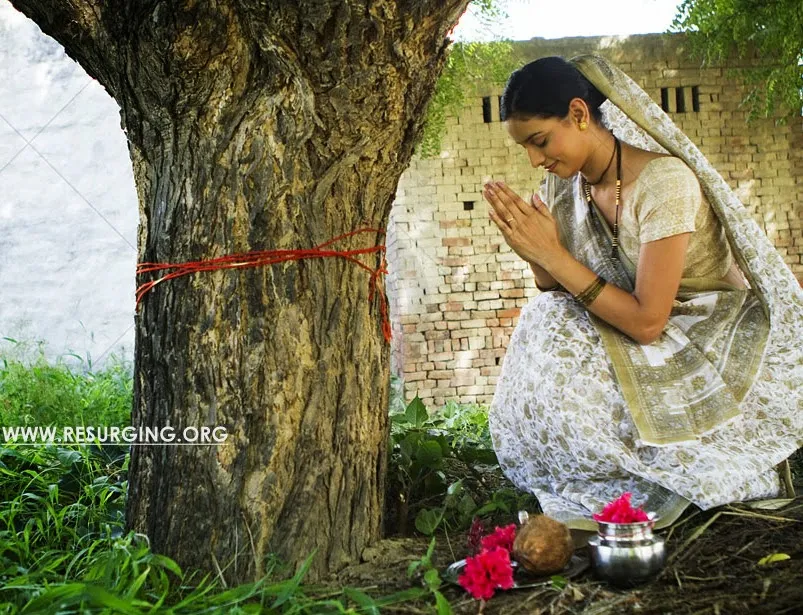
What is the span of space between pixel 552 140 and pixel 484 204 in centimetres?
433

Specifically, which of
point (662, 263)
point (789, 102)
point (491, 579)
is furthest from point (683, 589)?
point (789, 102)

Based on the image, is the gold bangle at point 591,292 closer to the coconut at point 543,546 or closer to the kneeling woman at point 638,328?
the kneeling woman at point 638,328

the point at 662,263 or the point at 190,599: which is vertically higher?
the point at 662,263

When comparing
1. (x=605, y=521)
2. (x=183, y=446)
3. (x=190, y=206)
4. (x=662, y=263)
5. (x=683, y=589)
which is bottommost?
(x=683, y=589)

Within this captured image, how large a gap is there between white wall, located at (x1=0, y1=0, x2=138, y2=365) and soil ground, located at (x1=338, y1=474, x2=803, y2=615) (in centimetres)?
547

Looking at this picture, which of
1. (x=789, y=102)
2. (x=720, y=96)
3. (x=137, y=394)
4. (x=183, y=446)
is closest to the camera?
(x=183, y=446)

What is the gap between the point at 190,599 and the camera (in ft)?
6.76

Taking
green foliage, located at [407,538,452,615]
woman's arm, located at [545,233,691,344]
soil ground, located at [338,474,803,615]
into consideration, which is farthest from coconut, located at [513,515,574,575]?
woman's arm, located at [545,233,691,344]

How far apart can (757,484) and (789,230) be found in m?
5.29

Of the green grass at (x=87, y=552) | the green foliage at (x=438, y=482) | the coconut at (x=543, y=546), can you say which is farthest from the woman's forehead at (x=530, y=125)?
the green grass at (x=87, y=552)

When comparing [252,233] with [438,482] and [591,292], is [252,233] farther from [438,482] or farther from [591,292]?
[438,482]

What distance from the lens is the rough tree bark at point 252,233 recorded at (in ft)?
7.68

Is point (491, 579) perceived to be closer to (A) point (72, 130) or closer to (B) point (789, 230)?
(B) point (789, 230)

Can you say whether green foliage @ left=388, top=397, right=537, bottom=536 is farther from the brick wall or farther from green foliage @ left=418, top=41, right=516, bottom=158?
green foliage @ left=418, top=41, right=516, bottom=158
